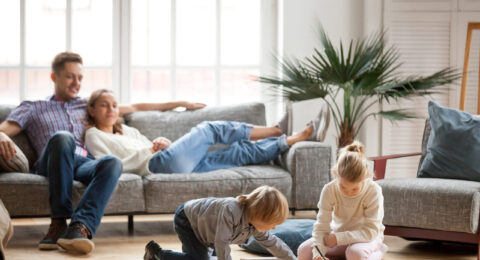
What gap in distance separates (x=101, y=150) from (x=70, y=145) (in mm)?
354

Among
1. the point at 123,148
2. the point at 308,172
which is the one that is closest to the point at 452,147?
the point at 308,172

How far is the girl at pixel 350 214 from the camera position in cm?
272

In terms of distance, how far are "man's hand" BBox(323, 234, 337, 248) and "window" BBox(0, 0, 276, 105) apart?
2373mm

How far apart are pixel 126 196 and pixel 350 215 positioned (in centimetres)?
130

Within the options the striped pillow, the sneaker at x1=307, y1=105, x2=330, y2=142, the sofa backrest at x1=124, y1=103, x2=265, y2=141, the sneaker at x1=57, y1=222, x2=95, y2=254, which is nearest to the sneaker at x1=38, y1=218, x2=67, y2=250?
the sneaker at x1=57, y1=222, x2=95, y2=254

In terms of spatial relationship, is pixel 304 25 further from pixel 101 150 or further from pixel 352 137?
pixel 101 150

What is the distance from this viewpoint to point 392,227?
10.8ft

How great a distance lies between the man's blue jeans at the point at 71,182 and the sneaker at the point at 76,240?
0.04m

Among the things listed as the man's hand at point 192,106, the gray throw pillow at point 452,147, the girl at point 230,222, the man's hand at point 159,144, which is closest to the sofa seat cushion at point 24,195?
the man's hand at point 159,144

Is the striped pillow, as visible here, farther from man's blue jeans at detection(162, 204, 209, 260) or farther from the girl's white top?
the girl's white top

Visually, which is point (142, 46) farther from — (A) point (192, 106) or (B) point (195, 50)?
(A) point (192, 106)

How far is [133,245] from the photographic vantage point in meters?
3.47

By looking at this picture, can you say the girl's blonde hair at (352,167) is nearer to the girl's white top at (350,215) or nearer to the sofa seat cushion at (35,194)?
the girl's white top at (350,215)

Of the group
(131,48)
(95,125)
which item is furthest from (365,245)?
(131,48)
